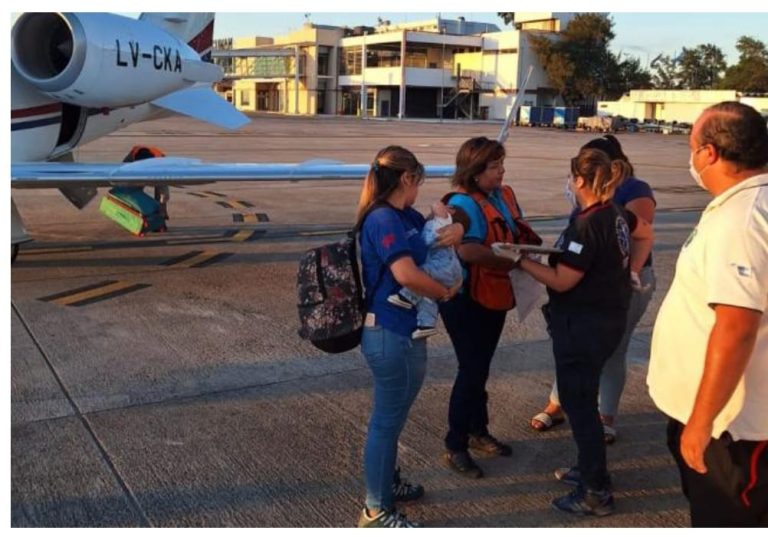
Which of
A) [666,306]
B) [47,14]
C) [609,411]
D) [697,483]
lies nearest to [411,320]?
[666,306]

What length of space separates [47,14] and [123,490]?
7285 millimetres

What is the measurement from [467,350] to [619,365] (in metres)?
1.07

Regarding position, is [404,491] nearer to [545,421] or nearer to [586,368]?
[586,368]

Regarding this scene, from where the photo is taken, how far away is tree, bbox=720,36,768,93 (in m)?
79.8

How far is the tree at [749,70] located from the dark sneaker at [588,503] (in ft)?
290

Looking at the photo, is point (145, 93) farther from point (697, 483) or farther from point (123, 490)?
point (697, 483)

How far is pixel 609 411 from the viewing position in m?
4.40

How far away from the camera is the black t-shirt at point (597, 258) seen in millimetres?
3334

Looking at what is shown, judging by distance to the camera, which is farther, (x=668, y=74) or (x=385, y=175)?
(x=668, y=74)

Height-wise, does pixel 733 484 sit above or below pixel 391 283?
below

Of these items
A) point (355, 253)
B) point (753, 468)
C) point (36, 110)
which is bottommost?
point (753, 468)

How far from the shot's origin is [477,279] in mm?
3766

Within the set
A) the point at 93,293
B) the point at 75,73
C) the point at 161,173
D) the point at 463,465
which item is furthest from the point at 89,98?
the point at 463,465

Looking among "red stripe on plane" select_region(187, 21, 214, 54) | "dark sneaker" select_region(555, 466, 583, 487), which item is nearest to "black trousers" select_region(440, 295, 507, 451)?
"dark sneaker" select_region(555, 466, 583, 487)
